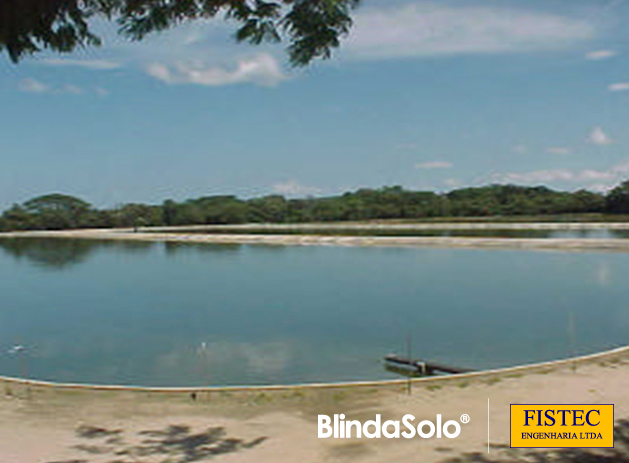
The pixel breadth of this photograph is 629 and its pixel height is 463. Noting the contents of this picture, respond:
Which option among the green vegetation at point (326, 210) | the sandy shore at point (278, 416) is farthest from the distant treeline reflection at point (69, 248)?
the sandy shore at point (278, 416)

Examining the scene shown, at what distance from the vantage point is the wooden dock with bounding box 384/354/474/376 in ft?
33.5

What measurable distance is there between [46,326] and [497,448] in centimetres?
1354

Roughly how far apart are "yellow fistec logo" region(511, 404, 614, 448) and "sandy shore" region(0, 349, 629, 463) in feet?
0.47

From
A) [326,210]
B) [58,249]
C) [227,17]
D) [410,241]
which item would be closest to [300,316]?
[227,17]

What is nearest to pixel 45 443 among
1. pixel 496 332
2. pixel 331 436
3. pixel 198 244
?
pixel 331 436

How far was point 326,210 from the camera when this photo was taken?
77250 mm

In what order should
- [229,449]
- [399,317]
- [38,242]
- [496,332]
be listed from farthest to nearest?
[38,242], [399,317], [496,332], [229,449]

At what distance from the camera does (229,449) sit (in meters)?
6.15

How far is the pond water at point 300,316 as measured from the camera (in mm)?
11727

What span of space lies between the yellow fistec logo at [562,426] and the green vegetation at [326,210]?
58.8 m

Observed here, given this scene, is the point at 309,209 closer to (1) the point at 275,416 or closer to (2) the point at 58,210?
(2) the point at 58,210

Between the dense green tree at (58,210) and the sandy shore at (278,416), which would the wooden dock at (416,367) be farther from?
the dense green tree at (58,210)

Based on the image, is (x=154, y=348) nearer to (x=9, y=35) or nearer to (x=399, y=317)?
(x=399, y=317)

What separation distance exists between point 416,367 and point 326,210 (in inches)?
2630
